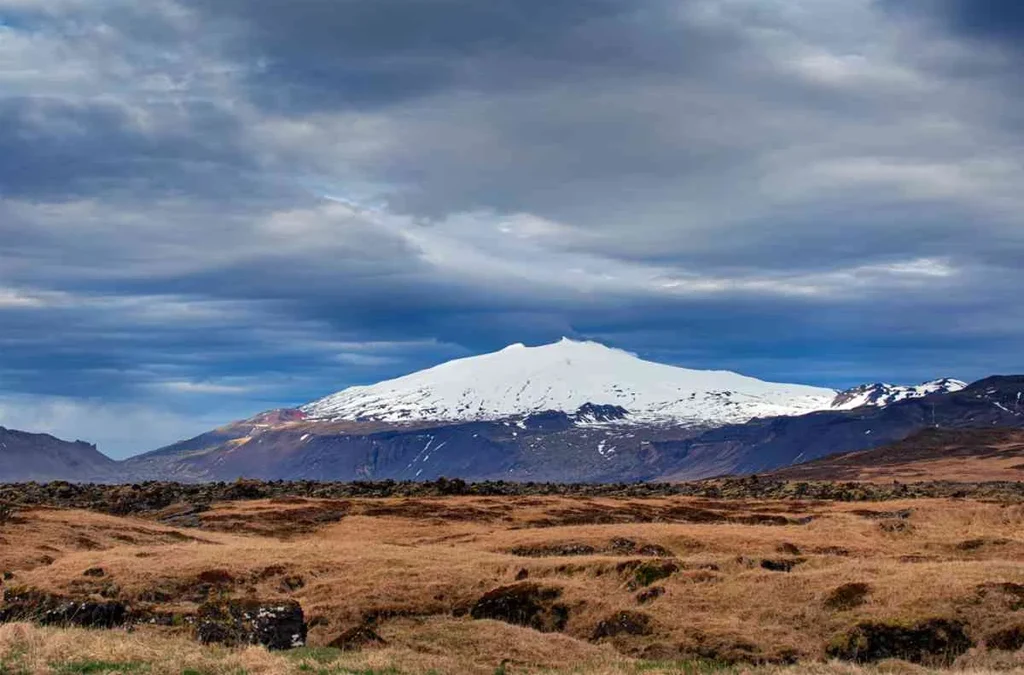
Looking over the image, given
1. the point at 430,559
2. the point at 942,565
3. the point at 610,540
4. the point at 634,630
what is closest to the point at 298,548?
the point at 430,559

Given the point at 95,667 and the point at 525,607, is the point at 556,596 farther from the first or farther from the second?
the point at 95,667

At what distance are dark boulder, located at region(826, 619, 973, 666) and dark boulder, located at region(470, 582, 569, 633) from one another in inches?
359

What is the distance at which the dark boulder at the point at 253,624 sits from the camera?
3072 cm

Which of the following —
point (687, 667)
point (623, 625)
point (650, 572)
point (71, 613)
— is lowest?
point (687, 667)

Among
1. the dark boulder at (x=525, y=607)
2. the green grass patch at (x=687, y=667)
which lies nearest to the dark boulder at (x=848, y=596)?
the green grass patch at (x=687, y=667)

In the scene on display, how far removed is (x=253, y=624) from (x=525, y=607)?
10019 millimetres

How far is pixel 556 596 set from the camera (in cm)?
3862

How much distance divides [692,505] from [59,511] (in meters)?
48.9

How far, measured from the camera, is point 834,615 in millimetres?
35125

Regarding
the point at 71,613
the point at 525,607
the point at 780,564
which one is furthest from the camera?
the point at 780,564

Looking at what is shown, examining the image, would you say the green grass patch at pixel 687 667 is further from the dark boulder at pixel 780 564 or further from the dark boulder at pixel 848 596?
the dark boulder at pixel 780 564

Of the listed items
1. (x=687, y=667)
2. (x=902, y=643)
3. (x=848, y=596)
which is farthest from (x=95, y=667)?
(x=848, y=596)

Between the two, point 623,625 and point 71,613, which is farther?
point 623,625

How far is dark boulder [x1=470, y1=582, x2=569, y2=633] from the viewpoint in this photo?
37094 millimetres
